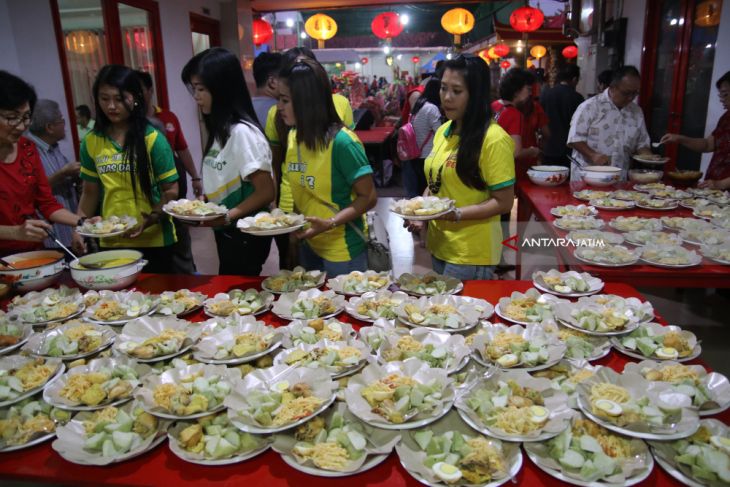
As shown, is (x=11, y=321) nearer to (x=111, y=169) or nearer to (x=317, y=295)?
(x=111, y=169)

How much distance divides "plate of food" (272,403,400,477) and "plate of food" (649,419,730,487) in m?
0.54

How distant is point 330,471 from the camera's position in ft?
3.31

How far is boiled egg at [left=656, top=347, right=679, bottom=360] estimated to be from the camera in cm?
135

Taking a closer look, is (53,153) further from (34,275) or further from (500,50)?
(500,50)

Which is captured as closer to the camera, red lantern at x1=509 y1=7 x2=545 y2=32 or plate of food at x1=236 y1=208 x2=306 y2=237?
plate of food at x1=236 y1=208 x2=306 y2=237

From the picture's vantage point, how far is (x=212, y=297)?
1.91 metres

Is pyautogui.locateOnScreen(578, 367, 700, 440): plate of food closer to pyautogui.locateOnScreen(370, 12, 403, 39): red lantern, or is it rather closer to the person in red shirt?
the person in red shirt

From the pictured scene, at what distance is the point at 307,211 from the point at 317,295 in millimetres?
501

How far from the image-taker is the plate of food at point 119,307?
170 centimetres

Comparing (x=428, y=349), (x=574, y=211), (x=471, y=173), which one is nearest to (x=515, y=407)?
(x=428, y=349)

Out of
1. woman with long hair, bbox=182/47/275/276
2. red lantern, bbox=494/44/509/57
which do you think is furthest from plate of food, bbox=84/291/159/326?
red lantern, bbox=494/44/509/57

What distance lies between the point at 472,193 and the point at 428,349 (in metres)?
0.93

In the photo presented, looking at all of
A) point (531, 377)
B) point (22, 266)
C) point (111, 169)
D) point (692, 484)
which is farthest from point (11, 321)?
point (692, 484)

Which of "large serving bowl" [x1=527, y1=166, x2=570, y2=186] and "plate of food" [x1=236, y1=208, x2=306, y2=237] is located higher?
"plate of food" [x1=236, y1=208, x2=306, y2=237]
